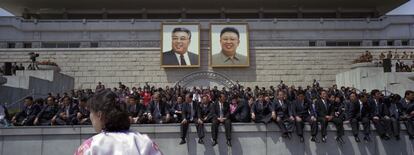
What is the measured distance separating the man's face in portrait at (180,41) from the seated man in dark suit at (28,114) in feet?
58.7

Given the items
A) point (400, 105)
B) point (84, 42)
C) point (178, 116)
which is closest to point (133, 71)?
point (84, 42)

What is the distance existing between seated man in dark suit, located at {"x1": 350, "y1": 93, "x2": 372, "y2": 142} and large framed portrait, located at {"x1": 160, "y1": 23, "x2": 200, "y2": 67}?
1843 cm

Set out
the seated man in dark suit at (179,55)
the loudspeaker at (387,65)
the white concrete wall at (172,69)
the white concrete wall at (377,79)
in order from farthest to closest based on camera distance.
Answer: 1. the white concrete wall at (172,69)
2. the seated man in dark suit at (179,55)
3. the loudspeaker at (387,65)
4. the white concrete wall at (377,79)

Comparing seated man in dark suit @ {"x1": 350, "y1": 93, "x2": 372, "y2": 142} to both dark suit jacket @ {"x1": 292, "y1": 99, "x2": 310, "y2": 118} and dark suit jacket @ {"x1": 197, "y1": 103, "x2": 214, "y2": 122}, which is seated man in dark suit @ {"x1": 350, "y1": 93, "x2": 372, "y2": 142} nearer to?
dark suit jacket @ {"x1": 292, "y1": 99, "x2": 310, "y2": 118}

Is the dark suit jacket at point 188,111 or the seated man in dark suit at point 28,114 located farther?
the seated man in dark suit at point 28,114

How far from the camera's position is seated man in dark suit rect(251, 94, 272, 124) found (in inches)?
480

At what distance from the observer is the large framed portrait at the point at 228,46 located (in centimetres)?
3030

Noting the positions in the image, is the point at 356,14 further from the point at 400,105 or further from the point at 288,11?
the point at 400,105

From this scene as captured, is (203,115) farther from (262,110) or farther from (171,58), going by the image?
(171,58)

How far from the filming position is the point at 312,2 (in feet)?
122

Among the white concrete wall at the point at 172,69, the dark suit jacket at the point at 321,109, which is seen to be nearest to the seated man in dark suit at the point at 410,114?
the dark suit jacket at the point at 321,109

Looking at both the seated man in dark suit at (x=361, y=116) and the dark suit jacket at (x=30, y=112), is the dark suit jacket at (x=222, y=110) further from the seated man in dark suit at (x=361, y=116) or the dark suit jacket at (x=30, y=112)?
the dark suit jacket at (x=30, y=112)

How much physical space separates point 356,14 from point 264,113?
1141 inches

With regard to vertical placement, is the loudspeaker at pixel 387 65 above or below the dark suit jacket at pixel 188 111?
above
